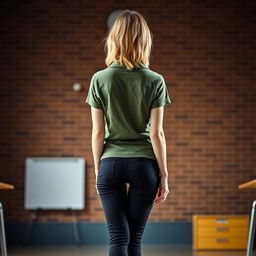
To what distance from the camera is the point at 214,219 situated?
7.07 meters

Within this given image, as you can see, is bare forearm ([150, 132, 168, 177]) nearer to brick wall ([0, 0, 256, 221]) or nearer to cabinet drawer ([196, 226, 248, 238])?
cabinet drawer ([196, 226, 248, 238])

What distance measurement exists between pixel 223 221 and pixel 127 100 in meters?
4.50

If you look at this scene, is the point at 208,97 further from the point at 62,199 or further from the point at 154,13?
the point at 62,199

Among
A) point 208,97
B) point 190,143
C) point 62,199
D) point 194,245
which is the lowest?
point 194,245

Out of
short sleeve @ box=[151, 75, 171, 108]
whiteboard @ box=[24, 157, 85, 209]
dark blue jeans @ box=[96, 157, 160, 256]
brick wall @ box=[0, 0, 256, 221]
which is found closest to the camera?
dark blue jeans @ box=[96, 157, 160, 256]

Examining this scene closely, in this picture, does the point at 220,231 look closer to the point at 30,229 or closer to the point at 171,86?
the point at 171,86

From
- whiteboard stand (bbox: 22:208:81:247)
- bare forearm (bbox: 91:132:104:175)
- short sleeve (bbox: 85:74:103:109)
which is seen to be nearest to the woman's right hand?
bare forearm (bbox: 91:132:104:175)

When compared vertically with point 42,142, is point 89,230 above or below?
below

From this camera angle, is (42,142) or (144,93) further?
(42,142)

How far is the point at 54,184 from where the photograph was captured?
7.20 metres

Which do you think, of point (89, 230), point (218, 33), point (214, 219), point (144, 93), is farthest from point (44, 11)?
point (144, 93)

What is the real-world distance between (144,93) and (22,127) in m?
4.72

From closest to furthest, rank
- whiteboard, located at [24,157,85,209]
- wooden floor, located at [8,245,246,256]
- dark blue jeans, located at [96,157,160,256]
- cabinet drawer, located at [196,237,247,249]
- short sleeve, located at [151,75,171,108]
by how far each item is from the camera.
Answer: dark blue jeans, located at [96,157,160,256], short sleeve, located at [151,75,171,108], wooden floor, located at [8,245,246,256], cabinet drawer, located at [196,237,247,249], whiteboard, located at [24,157,85,209]

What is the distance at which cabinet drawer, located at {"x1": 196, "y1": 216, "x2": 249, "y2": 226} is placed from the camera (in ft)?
23.2
